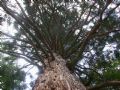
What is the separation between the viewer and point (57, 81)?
3170 mm

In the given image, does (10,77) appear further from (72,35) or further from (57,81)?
(57,81)

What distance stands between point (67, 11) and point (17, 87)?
2.61 metres

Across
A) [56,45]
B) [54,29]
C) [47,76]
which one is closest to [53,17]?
[54,29]

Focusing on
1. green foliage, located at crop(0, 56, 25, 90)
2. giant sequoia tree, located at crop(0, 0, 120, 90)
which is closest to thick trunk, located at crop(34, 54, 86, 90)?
giant sequoia tree, located at crop(0, 0, 120, 90)

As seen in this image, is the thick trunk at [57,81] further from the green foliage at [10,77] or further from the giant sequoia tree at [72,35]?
the green foliage at [10,77]

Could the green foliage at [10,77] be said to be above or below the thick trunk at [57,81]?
above

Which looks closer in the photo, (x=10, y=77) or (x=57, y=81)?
(x=57, y=81)

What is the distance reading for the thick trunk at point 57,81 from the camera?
3.02 metres

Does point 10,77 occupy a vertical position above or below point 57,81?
above

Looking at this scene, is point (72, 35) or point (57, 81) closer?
point (57, 81)

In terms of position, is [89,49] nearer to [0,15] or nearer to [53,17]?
[53,17]

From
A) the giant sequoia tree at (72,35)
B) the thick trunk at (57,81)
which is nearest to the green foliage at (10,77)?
the giant sequoia tree at (72,35)

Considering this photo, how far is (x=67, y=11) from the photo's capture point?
6.78 m

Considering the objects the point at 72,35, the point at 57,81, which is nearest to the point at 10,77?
the point at 72,35
